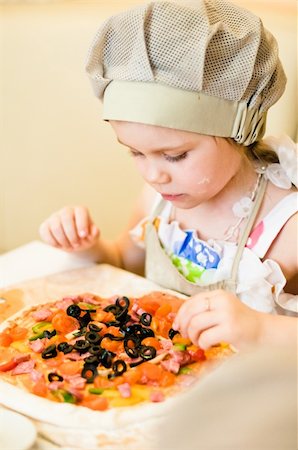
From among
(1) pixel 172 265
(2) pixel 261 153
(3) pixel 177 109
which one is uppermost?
(3) pixel 177 109

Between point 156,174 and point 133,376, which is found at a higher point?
point 156,174

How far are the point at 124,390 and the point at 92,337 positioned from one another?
0.33 ft

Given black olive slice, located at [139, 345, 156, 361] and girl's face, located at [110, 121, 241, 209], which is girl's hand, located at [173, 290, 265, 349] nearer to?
black olive slice, located at [139, 345, 156, 361]

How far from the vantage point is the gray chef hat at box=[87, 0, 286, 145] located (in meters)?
0.69

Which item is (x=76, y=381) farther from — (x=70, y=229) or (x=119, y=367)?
(x=70, y=229)

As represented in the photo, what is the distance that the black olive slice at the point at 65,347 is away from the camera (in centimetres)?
71

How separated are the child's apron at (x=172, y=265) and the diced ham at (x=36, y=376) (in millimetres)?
276

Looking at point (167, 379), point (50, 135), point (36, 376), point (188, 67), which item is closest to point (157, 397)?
point (167, 379)

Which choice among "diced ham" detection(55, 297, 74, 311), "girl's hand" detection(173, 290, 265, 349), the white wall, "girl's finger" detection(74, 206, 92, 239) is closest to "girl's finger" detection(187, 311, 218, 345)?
"girl's hand" detection(173, 290, 265, 349)

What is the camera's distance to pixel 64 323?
0.76 m

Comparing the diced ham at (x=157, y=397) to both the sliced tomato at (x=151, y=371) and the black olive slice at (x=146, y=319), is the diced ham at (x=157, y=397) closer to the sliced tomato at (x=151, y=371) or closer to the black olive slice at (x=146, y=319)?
the sliced tomato at (x=151, y=371)

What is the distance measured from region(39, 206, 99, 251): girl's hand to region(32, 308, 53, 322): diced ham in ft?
0.58

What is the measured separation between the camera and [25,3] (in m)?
1.18

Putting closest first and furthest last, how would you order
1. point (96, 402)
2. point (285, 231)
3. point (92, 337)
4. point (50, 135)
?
point (96, 402)
point (92, 337)
point (285, 231)
point (50, 135)
